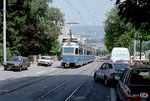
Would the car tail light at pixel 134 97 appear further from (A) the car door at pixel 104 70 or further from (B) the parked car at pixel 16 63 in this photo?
(B) the parked car at pixel 16 63

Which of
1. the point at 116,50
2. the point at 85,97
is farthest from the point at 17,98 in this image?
the point at 116,50

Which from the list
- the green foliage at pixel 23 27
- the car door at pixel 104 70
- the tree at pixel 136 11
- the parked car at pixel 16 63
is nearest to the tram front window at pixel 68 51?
the parked car at pixel 16 63

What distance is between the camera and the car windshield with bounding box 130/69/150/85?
758 centimetres

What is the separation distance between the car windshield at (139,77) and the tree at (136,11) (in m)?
1.63

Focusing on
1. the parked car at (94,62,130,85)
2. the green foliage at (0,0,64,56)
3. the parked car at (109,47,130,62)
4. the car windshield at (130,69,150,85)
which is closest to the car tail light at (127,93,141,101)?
the car windshield at (130,69,150,85)

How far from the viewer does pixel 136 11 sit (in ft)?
27.5

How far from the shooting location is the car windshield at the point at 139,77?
24.9 feet

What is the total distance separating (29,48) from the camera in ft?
168

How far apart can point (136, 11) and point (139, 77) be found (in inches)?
83.3

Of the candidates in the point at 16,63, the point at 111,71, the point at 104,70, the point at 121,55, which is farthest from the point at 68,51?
the point at 111,71

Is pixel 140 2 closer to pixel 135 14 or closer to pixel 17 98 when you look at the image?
pixel 135 14

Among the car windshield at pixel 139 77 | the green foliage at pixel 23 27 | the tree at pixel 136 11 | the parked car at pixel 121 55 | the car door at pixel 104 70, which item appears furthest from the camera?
the green foliage at pixel 23 27

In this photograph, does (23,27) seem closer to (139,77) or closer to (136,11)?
(136,11)

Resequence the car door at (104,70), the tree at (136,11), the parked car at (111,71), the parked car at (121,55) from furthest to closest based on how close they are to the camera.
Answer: the parked car at (121,55) → the car door at (104,70) → the parked car at (111,71) → the tree at (136,11)
